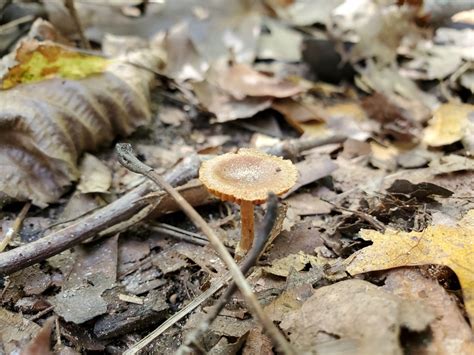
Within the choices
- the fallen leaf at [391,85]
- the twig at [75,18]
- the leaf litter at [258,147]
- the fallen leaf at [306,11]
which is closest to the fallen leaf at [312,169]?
the leaf litter at [258,147]

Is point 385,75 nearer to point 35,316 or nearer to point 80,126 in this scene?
point 80,126

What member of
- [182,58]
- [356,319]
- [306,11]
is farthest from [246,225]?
[306,11]

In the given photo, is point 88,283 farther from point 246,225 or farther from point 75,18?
point 75,18

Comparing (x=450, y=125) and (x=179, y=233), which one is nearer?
(x=179, y=233)

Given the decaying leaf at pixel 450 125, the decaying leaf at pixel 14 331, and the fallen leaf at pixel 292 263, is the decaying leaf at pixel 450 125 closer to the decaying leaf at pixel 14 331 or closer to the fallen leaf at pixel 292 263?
the fallen leaf at pixel 292 263

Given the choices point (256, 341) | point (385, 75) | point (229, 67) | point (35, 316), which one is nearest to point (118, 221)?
point (35, 316)

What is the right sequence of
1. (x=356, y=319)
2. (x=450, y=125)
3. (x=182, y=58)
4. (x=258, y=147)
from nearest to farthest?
(x=356, y=319) → (x=258, y=147) → (x=450, y=125) → (x=182, y=58)
